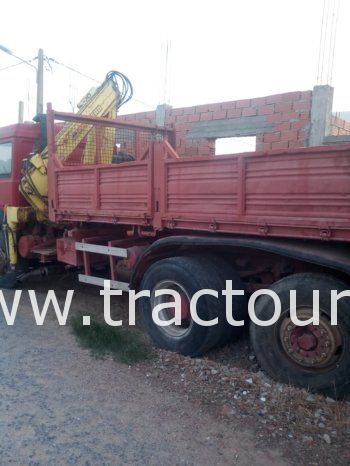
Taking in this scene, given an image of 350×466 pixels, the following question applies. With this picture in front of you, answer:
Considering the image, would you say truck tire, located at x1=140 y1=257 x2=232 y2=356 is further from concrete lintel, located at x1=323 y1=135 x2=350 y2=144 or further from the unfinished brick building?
concrete lintel, located at x1=323 y1=135 x2=350 y2=144

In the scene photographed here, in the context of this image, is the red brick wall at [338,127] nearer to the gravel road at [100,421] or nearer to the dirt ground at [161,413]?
the dirt ground at [161,413]

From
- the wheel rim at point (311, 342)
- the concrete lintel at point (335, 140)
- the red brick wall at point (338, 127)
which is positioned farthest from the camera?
the red brick wall at point (338, 127)

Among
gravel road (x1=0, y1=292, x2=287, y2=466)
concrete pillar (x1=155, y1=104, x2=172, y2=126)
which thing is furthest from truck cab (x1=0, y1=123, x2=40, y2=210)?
gravel road (x1=0, y1=292, x2=287, y2=466)

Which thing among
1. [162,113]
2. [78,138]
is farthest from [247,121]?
[78,138]

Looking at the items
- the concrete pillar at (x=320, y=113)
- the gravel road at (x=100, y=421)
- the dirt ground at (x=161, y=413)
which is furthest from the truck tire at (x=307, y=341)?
the concrete pillar at (x=320, y=113)

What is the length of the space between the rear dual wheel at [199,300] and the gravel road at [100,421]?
57cm

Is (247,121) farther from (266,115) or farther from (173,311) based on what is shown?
(173,311)

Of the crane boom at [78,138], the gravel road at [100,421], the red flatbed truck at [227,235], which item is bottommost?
the gravel road at [100,421]

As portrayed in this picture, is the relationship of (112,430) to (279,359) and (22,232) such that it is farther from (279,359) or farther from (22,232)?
(22,232)

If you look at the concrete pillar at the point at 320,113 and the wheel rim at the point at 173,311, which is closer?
the wheel rim at the point at 173,311

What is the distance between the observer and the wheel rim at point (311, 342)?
3.30 m

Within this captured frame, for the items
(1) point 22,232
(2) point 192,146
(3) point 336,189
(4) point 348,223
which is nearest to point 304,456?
(4) point 348,223

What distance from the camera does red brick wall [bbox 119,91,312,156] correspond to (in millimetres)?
6488

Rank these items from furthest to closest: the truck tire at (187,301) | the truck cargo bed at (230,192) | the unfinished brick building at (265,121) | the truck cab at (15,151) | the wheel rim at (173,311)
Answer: the truck cab at (15,151), the unfinished brick building at (265,121), the wheel rim at (173,311), the truck tire at (187,301), the truck cargo bed at (230,192)
